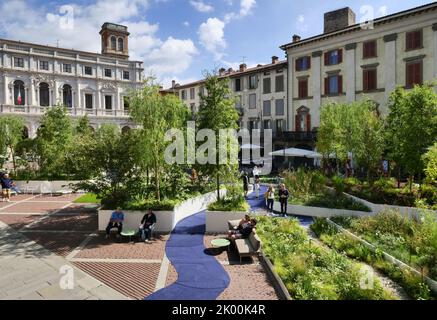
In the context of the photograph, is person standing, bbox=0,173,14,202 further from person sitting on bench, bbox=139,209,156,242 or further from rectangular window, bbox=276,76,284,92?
rectangular window, bbox=276,76,284,92

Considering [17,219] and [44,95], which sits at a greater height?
[44,95]

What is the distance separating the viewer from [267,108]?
3909 cm

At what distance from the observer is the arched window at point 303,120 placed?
34781 mm

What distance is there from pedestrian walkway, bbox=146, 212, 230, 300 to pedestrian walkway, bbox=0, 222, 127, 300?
1419 millimetres

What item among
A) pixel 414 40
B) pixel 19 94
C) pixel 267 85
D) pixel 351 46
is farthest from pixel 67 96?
pixel 414 40

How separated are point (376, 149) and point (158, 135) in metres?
12.1

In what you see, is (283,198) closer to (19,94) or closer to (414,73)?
(414,73)

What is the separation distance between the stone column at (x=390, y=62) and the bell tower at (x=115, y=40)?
128ft

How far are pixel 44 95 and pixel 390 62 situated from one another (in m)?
40.6

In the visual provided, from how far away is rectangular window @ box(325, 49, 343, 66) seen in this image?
105ft

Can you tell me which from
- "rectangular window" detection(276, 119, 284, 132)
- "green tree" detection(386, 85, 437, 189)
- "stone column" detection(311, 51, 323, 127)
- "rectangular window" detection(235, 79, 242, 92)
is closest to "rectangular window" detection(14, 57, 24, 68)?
"rectangular window" detection(235, 79, 242, 92)

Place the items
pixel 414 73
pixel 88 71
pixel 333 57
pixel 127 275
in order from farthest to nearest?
pixel 88 71, pixel 333 57, pixel 414 73, pixel 127 275

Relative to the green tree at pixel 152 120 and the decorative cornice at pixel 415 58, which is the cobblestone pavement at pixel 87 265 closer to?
the green tree at pixel 152 120
